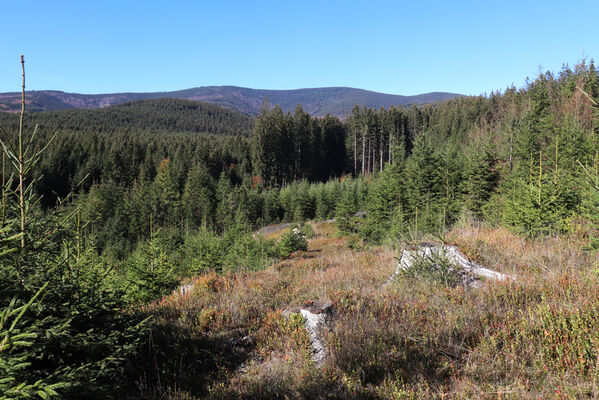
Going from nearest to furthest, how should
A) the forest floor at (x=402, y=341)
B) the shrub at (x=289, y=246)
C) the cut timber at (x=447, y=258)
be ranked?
the forest floor at (x=402, y=341)
the cut timber at (x=447, y=258)
the shrub at (x=289, y=246)

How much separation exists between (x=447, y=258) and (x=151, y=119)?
15869 centimetres

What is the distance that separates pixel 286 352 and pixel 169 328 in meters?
1.99

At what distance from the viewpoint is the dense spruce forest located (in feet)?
9.91

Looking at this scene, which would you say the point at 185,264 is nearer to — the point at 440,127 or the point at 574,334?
the point at 574,334

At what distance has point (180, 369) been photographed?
11.8 ft

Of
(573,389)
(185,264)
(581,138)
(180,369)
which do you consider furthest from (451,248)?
(581,138)

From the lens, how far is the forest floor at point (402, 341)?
119 inches

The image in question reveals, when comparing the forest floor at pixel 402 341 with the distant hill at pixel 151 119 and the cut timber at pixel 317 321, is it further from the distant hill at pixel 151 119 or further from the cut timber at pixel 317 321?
the distant hill at pixel 151 119

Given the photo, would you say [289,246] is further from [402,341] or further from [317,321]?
[402,341]

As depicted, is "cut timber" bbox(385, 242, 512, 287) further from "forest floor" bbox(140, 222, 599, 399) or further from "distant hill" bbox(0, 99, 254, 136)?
"distant hill" bbox(0, 99, 254, 136)

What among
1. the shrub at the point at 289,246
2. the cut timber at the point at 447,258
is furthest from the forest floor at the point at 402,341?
the shrub at the point at 289,246

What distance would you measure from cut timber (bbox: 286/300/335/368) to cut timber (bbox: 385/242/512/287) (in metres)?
1.88

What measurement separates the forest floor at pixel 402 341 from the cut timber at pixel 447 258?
1.21ft

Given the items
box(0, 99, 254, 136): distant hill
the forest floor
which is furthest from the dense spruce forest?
box(0, 99, 254, 136): distant hill
